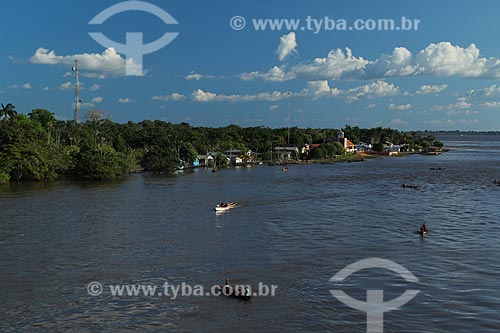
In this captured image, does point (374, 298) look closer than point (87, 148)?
Yes

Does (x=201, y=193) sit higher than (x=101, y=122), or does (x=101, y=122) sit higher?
(x=101, y=122)

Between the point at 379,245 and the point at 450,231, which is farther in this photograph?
the point at 450,231

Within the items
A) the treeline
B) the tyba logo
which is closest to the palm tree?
the treeline

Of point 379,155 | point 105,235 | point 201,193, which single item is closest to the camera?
point 105,235

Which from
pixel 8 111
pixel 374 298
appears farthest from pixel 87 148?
pixel 374 298

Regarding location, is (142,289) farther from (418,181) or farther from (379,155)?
(379,155)

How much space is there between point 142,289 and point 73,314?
265cm

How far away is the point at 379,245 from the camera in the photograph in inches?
920

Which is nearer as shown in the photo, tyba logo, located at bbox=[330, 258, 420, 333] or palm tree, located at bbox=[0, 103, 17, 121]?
tyba logo, located at bbox=[330, 258, 420, 333]

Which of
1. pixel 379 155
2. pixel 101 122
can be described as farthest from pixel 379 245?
pixel 379 155

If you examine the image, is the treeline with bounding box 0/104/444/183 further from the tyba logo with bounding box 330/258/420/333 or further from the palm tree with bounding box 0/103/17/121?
the tyba logo with bounding box 330/258/420/333

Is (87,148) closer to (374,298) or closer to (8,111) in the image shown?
(8,111)

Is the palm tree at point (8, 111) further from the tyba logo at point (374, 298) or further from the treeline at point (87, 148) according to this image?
the tyba logo at point (374, 298)

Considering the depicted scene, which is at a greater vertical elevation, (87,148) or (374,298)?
(87,148)
